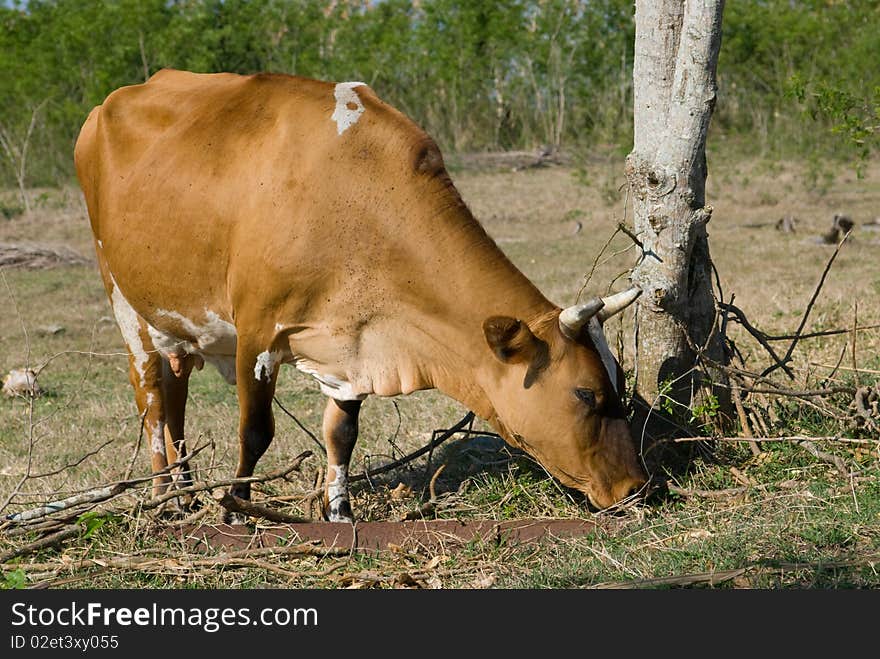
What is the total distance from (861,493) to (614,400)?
111 cm

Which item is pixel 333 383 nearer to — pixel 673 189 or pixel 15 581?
pixel 15 581

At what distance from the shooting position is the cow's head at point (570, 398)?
444cm

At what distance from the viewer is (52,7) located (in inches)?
900

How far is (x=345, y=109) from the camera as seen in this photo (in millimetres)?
4816

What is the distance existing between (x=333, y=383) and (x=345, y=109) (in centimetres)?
117

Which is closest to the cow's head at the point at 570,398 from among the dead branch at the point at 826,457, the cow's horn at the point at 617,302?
the cow's horn at the point at 617,302

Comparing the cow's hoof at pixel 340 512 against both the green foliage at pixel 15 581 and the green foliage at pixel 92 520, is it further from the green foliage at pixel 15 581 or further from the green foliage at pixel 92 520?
the green foliage at pixel 15 581

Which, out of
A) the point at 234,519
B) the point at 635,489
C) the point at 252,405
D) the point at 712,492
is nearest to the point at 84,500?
the point at 234,519

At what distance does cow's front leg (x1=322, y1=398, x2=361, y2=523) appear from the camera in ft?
16.9

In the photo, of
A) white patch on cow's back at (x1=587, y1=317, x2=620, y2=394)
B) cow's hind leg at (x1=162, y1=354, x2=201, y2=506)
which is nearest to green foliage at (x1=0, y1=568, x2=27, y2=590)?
cow's hind leg at (x1=162, y1=354, x2=201, y2=506)

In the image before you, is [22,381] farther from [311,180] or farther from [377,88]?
[377,88]

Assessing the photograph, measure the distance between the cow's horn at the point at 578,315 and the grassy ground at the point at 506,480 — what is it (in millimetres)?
853

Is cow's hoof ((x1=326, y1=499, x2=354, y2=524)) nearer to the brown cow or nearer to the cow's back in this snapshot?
Result: the brown cow

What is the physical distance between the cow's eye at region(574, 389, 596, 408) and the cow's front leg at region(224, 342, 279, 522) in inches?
51.8
